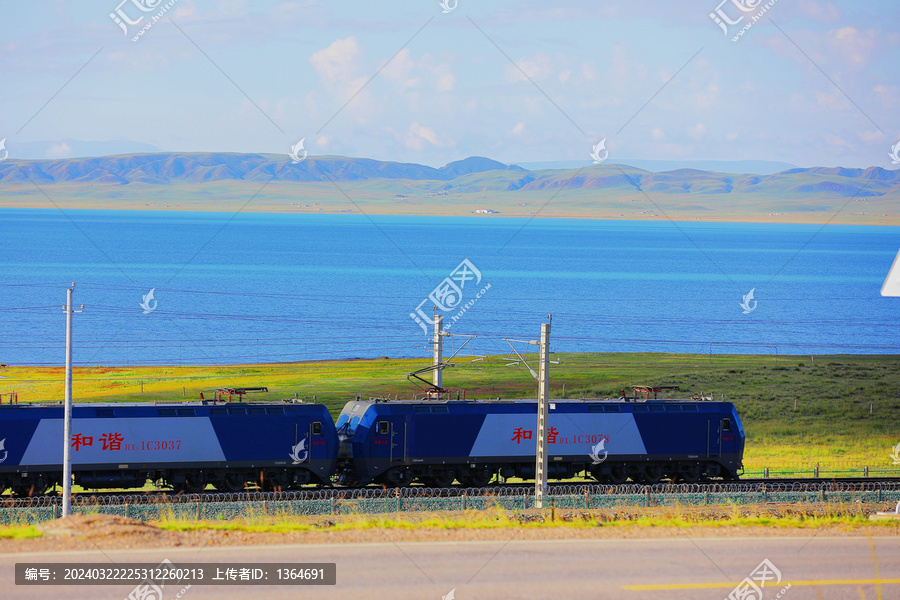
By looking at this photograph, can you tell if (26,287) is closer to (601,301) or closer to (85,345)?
(85,345)

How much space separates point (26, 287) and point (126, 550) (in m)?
131

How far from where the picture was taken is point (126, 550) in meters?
18.4

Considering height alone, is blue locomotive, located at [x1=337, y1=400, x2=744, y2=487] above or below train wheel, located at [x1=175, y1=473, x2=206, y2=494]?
above

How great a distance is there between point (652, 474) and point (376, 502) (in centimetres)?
1411

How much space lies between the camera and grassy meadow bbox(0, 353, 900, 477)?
175 ft

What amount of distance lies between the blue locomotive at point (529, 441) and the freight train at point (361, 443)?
4cm

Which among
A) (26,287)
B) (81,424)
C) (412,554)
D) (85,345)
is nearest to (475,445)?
(81,424)

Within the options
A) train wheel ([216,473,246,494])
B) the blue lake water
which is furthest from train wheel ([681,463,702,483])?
the blue lake water

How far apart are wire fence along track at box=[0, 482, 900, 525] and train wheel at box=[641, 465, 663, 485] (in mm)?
4389

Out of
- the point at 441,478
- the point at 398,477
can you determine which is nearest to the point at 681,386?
the point at 441,478

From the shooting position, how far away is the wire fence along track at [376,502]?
81.8 ft

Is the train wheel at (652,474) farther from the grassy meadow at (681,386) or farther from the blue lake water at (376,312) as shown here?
the blue lake water at (376,312)

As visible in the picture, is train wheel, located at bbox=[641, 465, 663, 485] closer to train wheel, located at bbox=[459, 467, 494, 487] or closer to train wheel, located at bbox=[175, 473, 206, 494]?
train wheel, located at bbox=[459, 467, 494, 487]

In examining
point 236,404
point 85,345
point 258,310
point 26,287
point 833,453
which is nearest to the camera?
point 236,404
